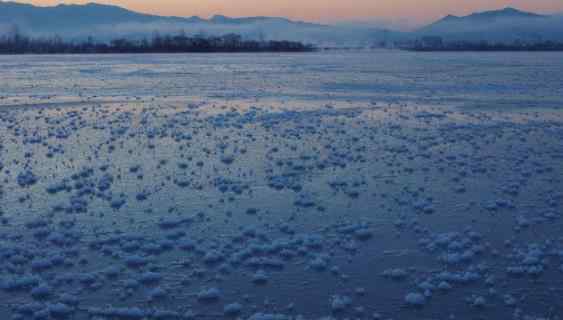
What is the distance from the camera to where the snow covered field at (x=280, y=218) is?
25.9ft

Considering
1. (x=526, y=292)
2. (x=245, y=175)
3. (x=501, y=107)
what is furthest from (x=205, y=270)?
(x=501, y=107)

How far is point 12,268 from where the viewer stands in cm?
870

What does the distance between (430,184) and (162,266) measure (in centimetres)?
734

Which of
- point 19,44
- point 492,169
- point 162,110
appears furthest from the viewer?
point 19,44

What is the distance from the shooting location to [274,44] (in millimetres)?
164500

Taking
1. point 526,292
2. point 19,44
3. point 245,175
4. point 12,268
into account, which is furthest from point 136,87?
point 19,44

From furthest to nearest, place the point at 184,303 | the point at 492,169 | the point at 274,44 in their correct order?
the point at 274,44, the point at 492,169, the point at 184,303

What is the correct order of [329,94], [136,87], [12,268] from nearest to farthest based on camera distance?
[12,268]
[329,94]
[136,87]

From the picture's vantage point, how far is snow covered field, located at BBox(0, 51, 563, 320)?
7.90 meters

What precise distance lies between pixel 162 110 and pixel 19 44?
133m

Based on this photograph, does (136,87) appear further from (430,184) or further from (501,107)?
(430,184)

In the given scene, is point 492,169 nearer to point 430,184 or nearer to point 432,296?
point 430,184

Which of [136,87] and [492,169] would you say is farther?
[136,87]

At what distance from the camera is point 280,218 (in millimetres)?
11336
